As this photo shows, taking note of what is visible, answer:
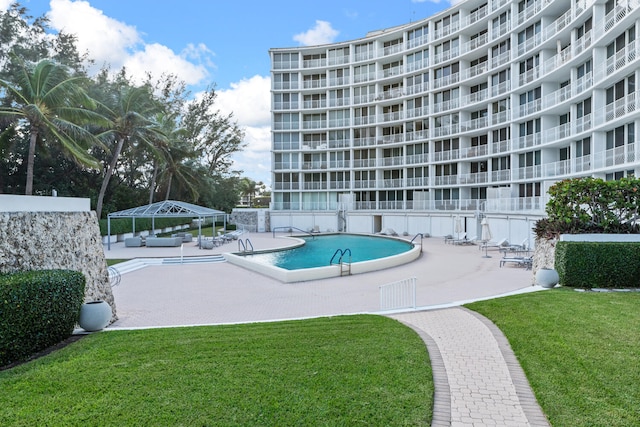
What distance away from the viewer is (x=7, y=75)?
95.0 ft

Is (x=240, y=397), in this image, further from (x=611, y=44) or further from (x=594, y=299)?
(x=611, y=44)

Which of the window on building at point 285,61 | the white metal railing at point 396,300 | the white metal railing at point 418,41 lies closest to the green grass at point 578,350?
the white metal railing at point 396,300

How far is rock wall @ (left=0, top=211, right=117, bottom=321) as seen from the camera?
777cm

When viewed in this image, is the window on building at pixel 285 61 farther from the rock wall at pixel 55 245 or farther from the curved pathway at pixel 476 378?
the curved pathway at pixel 476 378

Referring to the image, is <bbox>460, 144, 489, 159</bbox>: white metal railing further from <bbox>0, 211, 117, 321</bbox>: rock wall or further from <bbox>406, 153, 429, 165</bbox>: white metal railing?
<bbox>0, 211, 117, 321</bbox>: rock wall

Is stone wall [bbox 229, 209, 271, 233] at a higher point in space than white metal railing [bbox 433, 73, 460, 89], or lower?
lower

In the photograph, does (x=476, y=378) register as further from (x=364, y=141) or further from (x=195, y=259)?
(x=364, y=141)

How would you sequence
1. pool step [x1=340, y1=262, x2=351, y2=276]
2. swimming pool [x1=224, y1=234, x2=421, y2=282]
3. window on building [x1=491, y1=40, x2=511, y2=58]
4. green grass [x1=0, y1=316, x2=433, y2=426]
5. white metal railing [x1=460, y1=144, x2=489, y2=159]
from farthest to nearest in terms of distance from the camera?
white metal railing [x1=460, y1=144, x2=489, y2=159], window on building [x1=491, y1=40, x2=511, y2=58], pool step [x1=340, y1=262, x2=351, y2=276], swimming pool [x1=224, y1=234, x2=421, y2=282], green grass [x1=0, y1=316, x2=433, y2=426]

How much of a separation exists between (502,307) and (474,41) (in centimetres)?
3365

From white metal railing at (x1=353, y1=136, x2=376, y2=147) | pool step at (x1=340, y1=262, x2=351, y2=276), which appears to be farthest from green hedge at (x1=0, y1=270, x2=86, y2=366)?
white metal railing at (x1=353, y1=136, x2=376, y2=147)

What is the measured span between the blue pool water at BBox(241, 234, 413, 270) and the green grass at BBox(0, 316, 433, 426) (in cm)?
1124

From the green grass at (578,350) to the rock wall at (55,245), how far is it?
916cm

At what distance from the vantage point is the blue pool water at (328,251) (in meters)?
22.1

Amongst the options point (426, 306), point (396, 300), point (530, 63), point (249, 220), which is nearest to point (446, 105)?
point (530, 63)
